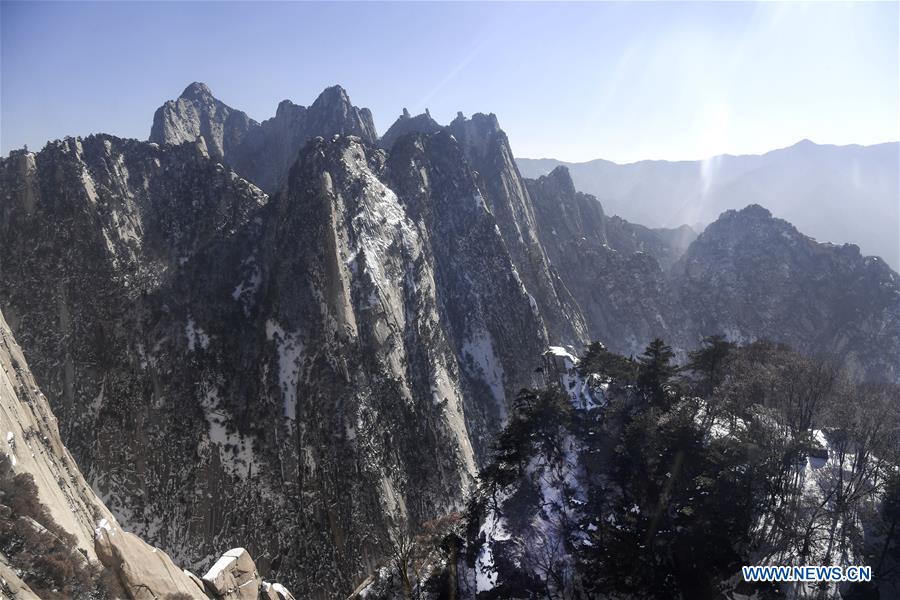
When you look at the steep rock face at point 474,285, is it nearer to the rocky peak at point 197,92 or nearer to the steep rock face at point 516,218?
the steep rock face at point 516,218

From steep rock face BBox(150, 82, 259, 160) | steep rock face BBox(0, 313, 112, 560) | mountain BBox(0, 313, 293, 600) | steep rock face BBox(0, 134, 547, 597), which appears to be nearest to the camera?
mountain BBox(0, 313, 293, 600)

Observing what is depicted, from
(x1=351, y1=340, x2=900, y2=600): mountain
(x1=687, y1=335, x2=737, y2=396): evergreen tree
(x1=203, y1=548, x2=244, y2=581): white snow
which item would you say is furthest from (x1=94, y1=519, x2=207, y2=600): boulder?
(x1=687, y1=335, x2=737, y2=396): evergreen tree

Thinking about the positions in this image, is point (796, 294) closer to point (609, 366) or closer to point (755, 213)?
point (755, 213)

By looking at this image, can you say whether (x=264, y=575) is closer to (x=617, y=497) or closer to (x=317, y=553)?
(x=317, y=553)

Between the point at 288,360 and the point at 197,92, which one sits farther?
the point at 197,92

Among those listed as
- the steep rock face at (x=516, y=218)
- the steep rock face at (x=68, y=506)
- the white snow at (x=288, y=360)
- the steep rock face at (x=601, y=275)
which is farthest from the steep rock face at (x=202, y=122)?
the steep rock face at (x=68, y=506)

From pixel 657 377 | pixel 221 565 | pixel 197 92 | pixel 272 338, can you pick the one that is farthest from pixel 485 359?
pixel 197 92

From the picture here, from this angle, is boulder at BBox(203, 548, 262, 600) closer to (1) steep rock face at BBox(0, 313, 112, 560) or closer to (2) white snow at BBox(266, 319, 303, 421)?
(1) steep rock face at BBox(0, 313, 112, 560)
